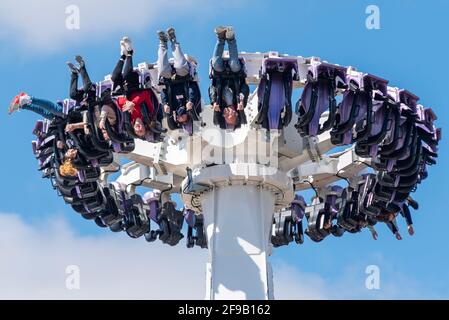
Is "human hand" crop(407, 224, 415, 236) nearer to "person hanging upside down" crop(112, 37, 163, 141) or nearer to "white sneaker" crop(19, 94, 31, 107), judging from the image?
"person hanging upside down" crop(112, 37, 163, 141)

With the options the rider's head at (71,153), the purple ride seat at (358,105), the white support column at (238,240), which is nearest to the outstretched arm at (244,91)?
the purple ride seat at (358,105)

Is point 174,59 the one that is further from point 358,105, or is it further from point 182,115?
point 358,105

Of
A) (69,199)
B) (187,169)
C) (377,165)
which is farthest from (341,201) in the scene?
(69,199)

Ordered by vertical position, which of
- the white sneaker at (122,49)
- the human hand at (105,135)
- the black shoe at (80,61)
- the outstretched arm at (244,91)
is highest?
the white sneaker at (122,49)

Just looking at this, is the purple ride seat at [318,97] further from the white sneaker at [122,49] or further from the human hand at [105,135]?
the human hand at [105,135]

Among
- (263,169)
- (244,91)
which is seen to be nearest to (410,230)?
(263,169)

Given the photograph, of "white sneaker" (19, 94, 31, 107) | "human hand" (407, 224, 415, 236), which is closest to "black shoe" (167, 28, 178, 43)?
"white sneaker" (19, 94, 31, 107)
